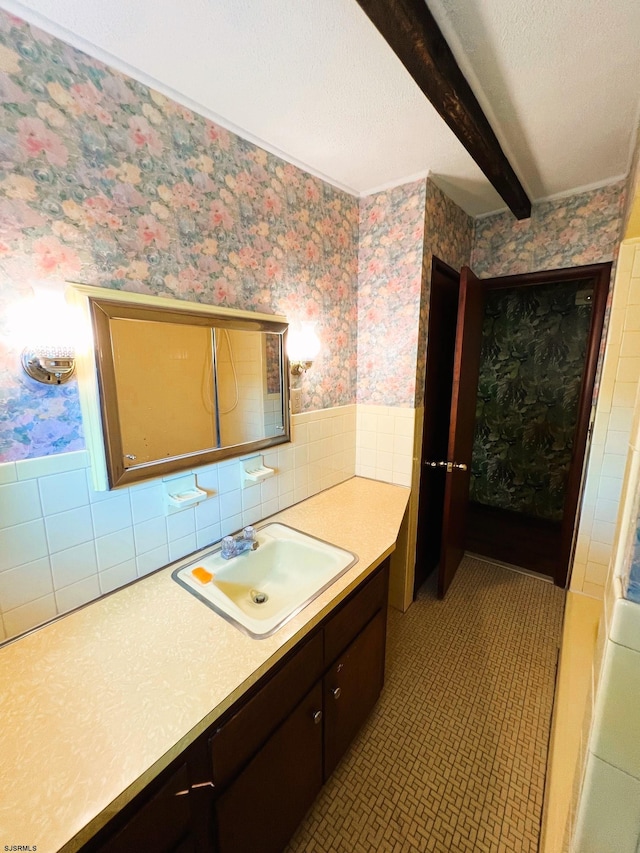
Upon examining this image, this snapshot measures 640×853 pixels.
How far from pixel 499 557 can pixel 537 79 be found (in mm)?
2809

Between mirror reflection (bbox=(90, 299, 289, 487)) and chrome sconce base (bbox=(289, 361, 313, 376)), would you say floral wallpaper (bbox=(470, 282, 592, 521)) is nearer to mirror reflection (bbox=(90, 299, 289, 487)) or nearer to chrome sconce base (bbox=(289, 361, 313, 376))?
chrome sconce base (bbox=(289, 361, 313, 376))

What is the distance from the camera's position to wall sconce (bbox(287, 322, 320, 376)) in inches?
64.6

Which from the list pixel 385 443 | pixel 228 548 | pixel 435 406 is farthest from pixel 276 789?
pixel 435 406

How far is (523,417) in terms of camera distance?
333 centimetres

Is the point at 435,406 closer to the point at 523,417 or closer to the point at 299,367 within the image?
the point at 299,367

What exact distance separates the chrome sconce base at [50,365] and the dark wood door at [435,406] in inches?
68.3

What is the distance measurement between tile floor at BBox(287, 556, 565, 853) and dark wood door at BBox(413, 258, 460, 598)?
0.44 meters

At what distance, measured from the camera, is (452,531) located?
223cm

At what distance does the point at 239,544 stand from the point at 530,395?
10.3 feet

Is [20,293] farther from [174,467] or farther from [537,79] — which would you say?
[537,79]

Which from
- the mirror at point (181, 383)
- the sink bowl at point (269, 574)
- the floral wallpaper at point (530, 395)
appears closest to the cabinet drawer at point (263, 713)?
the sink bowl at point (269, 574)

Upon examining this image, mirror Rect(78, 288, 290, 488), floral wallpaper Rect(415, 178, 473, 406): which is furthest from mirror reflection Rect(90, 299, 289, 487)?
floral wallpaper Rect(415, 178, 473, 406)

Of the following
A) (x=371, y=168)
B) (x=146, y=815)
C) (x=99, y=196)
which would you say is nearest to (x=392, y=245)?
(x=371, y=168)

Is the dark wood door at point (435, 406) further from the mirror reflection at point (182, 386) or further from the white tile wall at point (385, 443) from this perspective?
the mirror reflection at point (182, 386)
